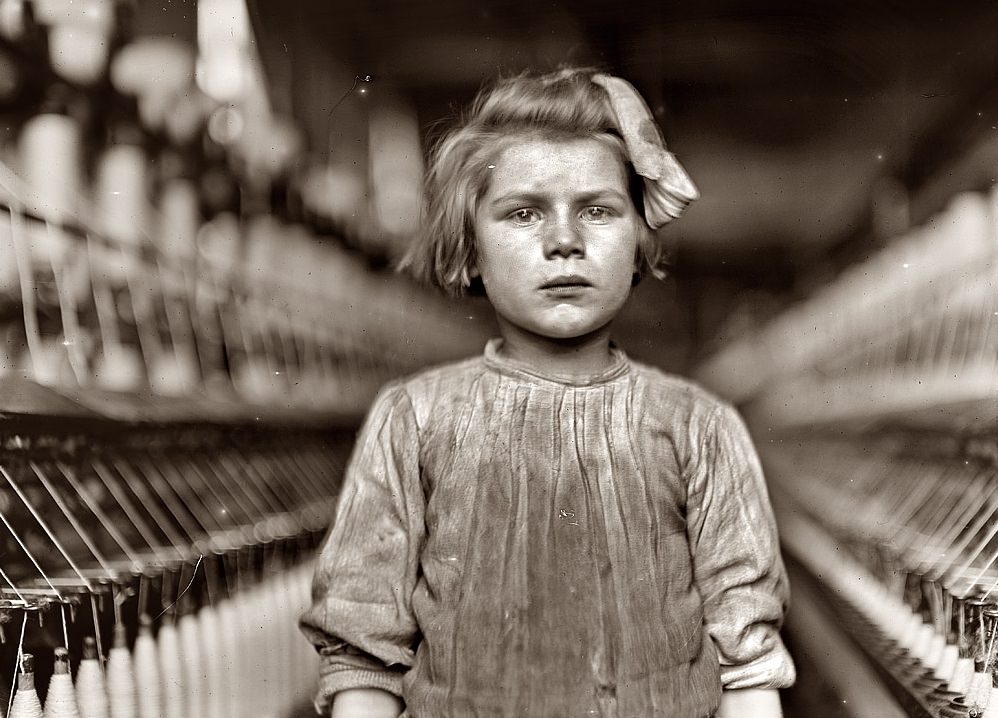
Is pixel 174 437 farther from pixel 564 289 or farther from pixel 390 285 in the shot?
pixel 564 289

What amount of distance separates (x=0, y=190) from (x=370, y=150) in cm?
62

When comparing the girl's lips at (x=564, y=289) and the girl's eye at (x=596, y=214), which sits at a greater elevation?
the girl's eye at (x=596, y=214)

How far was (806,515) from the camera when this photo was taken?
216cm

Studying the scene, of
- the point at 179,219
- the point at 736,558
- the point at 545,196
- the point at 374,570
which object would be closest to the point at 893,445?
the point at 736,558

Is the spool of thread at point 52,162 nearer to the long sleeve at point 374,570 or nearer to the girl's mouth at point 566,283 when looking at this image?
the long sleeve at point 374,570

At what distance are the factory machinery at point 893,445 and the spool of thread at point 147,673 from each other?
3.44ft

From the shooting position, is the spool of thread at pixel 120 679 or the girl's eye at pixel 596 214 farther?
the spool of thread at pixel 120 679

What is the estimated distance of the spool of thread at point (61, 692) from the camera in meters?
1.91

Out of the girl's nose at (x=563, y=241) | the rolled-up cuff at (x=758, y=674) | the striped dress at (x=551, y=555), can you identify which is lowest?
the rolled-up cuff at (x=758, y=674)

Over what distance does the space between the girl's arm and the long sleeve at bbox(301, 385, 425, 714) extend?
1.35ft

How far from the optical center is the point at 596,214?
174 centimetres

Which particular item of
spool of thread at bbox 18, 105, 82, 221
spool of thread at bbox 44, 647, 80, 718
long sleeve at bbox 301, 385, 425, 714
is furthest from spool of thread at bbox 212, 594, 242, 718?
spool of thread at bbox 18, 105, 82, 221

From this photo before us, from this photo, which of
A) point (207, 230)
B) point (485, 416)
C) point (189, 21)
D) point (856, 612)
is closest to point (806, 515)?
point (856, 612)

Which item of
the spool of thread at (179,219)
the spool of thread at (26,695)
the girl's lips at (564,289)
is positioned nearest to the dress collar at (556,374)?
the girl's lips at (564,289)
